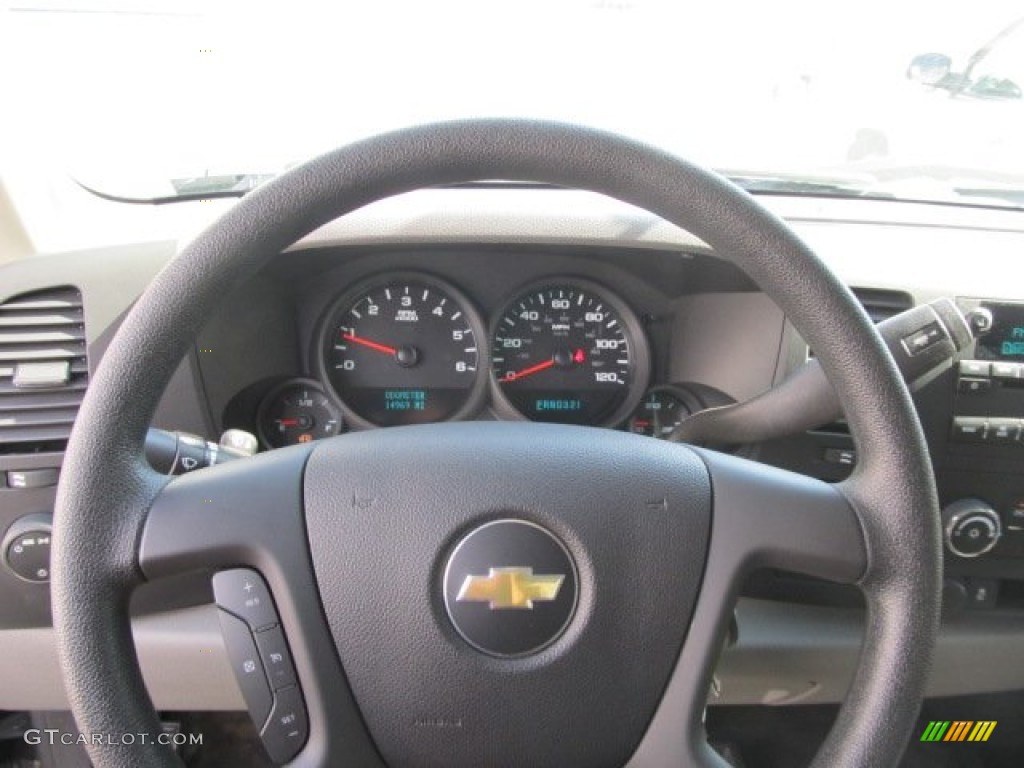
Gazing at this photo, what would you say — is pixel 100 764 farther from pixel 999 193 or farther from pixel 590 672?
pixel 999 193

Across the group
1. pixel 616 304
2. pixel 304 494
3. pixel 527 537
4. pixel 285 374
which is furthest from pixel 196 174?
pixel 527 537

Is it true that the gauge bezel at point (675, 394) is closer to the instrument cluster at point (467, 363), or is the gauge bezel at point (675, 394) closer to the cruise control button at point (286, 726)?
the instrument cluster at point (467, 363)

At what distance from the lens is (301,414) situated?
2066 mm

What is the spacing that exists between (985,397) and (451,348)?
110cm

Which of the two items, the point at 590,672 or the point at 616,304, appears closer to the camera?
the point at 590,672

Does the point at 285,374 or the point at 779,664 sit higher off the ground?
the point at 285,374

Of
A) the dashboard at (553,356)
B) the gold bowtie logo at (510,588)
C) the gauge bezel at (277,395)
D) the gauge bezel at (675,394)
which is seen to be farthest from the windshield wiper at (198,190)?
the gold bowtie logo at (510,588)

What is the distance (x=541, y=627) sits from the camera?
0.99 m

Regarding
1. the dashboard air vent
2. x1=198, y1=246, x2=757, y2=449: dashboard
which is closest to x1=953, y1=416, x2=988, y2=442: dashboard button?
x1=198, y1=246, x2=757, y2=449: dashboard

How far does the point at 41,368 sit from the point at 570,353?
3.58 ft

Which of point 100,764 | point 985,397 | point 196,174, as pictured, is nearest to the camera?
point 100,764

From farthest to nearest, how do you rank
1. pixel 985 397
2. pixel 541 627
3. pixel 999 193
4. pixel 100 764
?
1. pixel 999 193
2. pixel 985 397
3. pixel 541 627
4. pixel 100 764

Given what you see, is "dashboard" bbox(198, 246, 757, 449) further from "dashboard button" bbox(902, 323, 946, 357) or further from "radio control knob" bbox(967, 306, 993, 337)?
"dashboard button" bbox(902, 323, 946, 357)

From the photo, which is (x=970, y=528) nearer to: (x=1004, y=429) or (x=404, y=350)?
(x=1004, y=429)
